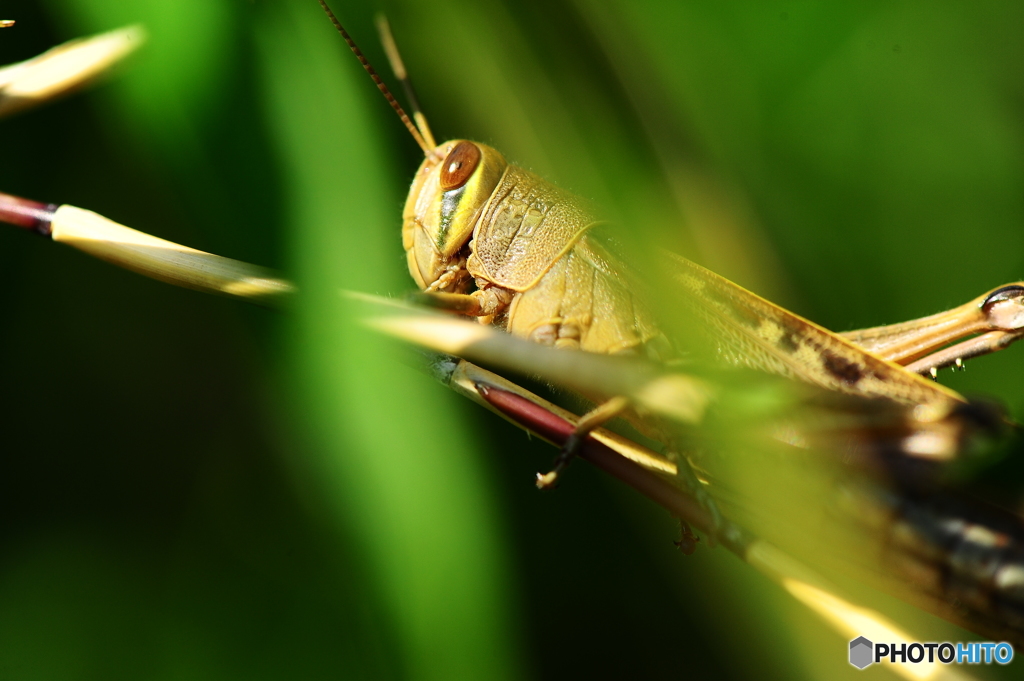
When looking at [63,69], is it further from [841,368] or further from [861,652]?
[841,368]

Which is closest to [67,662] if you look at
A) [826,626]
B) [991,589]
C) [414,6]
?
[826,626]

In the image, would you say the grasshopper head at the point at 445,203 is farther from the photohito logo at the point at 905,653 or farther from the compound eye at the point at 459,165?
the photohito logo at the point at 905,653

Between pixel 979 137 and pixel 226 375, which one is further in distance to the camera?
pixel 979 137

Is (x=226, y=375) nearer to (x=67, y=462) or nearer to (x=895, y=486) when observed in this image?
(x=67, y=462)

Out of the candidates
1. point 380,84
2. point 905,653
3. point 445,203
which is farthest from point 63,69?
point 905,653

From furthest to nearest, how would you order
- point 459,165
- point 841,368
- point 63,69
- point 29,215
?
point 459,165, point 841,368, point 63,69, point 29,215

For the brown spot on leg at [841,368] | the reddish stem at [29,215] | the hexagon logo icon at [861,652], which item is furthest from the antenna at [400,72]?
the hexagon logo icon at [861,652]
